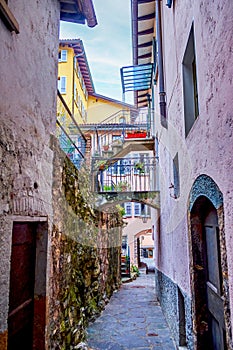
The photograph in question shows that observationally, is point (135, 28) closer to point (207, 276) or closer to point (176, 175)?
point (176, 175)

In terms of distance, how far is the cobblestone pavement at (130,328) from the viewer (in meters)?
5.52

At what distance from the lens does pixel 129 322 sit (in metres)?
7.07

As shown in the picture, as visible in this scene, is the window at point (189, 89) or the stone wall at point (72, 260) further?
the stone wall at point (72, 260)

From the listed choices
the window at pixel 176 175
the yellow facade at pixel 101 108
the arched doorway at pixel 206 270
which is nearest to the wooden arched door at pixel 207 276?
the arched doorway at pixel 206 270

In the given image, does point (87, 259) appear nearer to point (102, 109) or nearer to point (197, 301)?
point (197, 301)

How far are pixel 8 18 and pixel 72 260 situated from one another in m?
3.99

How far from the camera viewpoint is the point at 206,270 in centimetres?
346

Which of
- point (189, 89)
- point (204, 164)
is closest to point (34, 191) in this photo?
point (204, 164)

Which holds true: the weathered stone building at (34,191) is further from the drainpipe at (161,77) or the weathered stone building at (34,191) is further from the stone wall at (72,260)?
the drainpipe at (161,77)

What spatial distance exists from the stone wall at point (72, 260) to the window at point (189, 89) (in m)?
2.02

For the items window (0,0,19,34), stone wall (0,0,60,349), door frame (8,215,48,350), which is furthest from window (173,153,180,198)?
window (0,0,19,34)

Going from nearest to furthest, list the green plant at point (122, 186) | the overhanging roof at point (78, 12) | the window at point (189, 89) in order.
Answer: the window at point (189, 89)
the overhanging roof at point (78, 12)
the green plant at point (122, 186)

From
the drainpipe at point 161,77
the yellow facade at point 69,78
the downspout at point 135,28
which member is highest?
the yellow facade at point 69,78

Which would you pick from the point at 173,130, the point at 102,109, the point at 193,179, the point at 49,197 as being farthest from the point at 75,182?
the point at 102,109
